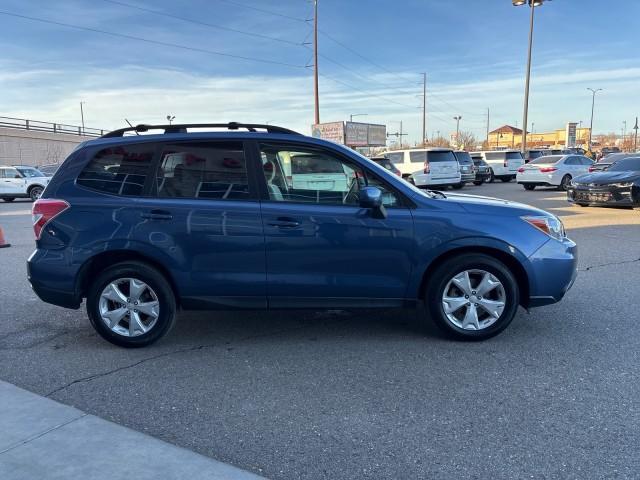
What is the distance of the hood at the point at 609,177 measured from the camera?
12.9 m

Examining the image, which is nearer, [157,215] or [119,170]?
[157,215]

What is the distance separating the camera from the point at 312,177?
14.4 feet

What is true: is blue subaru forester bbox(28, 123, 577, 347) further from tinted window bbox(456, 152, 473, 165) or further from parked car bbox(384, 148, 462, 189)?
tinted window bbox(456, 152, 473, 165)

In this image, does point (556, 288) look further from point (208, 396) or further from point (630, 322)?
point (208, 396)

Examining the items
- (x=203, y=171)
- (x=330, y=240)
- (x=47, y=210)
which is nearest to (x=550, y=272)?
(x=330, y=240)

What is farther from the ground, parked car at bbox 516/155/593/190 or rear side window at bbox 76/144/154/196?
rear side window at bbox 76/144/154/196

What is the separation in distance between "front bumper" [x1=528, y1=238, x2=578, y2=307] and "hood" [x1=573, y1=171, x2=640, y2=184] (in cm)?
1032

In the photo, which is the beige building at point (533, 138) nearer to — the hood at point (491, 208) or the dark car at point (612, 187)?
the dark car at point (612, 187)

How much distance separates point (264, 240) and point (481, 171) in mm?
24840

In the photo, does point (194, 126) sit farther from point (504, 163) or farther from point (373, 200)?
point (504, 163)

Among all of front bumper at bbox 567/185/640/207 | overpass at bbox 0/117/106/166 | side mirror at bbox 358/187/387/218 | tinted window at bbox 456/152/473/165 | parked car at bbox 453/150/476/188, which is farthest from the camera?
overpass at bbox 0/117/106/166

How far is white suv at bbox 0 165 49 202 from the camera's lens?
23.4 meters

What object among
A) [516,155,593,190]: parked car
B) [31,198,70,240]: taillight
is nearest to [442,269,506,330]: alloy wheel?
[31,198,70,240]: taillight

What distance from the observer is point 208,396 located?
11.7ft
